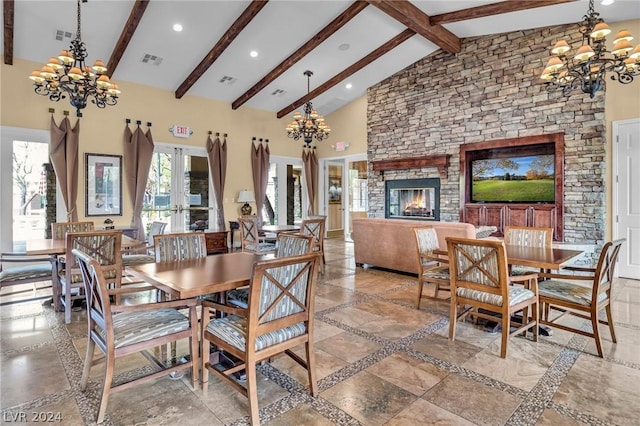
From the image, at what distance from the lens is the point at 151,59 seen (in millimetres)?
6414

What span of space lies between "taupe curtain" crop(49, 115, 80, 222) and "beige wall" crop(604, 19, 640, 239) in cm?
916

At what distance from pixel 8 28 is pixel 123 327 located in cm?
559

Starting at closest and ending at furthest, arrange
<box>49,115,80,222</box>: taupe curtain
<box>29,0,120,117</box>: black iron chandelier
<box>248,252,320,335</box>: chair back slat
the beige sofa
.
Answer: <box>248,252,320,335</box>: chair back slat < <box>29,0,120,117</box>: black iron chandelier < the beige sofa < <box>49,115,80,222</box>: taupe curtain

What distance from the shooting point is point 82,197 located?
654 centimetres

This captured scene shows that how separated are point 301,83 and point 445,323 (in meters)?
6.53

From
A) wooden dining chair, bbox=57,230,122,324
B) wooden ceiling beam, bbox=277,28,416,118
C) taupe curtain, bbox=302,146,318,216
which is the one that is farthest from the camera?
taupe curtain, bbox=302,146,318,216

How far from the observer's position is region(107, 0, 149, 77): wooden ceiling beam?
4.94 m

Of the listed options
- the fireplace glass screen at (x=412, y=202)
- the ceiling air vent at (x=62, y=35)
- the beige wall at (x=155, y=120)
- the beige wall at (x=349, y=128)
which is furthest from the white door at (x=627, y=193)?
the ceiling air vent at (x=62, y=35)

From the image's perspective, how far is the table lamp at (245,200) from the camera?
848 centimetres

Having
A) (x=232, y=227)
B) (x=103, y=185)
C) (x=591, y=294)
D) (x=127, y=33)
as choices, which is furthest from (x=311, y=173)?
(x=591, y=294)

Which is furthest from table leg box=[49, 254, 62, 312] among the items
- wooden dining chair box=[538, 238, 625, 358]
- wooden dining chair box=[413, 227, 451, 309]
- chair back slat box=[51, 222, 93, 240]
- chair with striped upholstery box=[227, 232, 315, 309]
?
wooden dining chair box=[538, 238, 625, 358]

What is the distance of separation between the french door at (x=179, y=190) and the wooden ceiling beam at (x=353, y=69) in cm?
266

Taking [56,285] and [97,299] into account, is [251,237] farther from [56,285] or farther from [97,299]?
[97,299]

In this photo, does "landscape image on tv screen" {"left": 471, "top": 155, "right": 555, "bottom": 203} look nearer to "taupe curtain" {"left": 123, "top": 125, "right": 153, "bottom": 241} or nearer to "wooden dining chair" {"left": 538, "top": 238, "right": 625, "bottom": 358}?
"wooden dining chair" {"left": 538, "top": 238, "right": 625, "bottom": 358}
